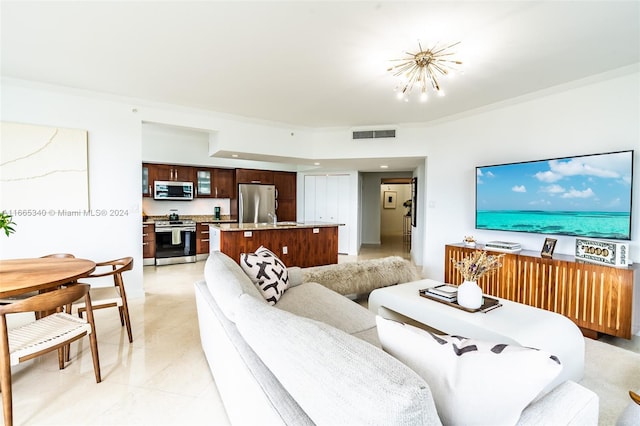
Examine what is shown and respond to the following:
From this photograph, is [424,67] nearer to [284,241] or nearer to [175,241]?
[284,241]

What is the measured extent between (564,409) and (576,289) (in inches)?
95.5

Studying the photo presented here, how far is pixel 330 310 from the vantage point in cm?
210

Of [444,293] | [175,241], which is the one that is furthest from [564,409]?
[175,241]

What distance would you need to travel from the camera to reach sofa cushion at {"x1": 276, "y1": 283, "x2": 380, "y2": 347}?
6.15ft

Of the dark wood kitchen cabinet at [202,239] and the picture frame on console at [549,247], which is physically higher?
the picture frame on console at [549,247]

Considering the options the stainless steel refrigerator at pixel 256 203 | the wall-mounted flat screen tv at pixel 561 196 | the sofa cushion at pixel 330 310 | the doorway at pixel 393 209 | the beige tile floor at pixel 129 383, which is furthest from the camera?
the doorway at pixel 393 209

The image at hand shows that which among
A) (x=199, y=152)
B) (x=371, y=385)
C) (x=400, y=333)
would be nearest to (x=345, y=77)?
(x=400, y=333)

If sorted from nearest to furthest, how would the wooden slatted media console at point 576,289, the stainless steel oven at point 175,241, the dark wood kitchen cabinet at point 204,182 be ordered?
the wooden slatted media console at point 576,289 < the stainless steel oven at point 175,241 < the dark wood kitchen cabinet at point 204,182

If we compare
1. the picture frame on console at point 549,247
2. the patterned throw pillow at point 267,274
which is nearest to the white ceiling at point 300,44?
the picture frame on console at point 549,247

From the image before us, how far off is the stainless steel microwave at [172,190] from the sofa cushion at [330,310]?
14.7 ft

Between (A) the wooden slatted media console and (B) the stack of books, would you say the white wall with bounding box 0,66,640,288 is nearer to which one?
(A) the wooden slatted media console

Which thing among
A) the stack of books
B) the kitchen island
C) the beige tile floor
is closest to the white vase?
the stack of books

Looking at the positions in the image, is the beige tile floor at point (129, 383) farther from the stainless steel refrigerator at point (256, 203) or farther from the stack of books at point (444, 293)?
the stainless steel refrigerator at point (256, 203)

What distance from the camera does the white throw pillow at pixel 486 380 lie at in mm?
781
